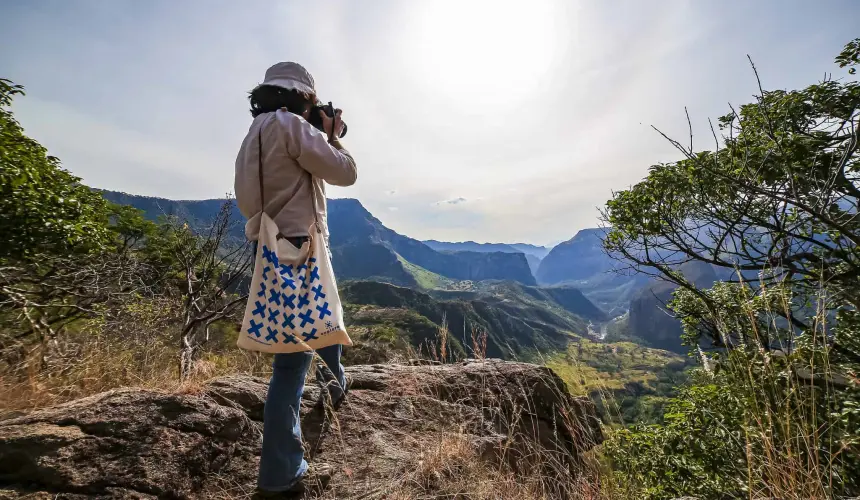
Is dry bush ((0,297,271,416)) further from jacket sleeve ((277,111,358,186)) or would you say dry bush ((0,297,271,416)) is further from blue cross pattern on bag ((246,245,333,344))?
jacket sleeve ((277,111,358,186))

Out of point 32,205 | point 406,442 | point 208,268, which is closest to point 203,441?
point 406,442

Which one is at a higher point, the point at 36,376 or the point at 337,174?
the point at 337,174

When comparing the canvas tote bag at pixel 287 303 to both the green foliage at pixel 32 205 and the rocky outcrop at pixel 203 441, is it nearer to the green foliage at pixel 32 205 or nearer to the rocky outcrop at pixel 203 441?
the rocky outcrop at pixel 203 441

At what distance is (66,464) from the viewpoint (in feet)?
6.56

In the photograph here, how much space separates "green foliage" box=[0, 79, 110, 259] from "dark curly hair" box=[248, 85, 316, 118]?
15.0ft

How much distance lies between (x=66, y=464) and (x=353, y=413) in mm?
2064

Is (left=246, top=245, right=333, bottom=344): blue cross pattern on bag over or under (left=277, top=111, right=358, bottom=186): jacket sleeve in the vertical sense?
under

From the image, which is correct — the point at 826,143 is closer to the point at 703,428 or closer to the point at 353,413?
the point at 703,428

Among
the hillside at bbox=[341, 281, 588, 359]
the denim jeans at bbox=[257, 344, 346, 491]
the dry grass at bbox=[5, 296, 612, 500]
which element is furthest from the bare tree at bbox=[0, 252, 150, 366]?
the hillside at bbox=[341, 281, 588, 359]

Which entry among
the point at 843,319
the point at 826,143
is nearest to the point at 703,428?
the point at 843,319

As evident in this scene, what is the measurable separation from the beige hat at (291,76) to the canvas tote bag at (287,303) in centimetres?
96

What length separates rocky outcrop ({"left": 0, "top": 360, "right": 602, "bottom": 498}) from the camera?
6.55 ft

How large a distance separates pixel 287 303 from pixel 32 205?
5.48 metres

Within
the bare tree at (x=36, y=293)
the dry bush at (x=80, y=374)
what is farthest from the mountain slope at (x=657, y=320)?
the bare tree at (x=36, y=293)
